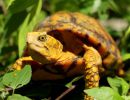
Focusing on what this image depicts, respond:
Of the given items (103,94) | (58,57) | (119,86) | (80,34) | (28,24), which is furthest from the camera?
(28,24)

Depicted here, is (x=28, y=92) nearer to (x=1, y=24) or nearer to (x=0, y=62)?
(x=0, y=62)

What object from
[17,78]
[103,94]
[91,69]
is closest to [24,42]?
[91,69]

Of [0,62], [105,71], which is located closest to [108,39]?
[105,71]

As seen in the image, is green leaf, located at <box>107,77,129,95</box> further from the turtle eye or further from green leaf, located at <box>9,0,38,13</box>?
green leaf, located at <box>9,0,38,13</box>

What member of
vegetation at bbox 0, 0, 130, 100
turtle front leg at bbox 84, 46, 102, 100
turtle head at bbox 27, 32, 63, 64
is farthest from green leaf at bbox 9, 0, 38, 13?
turtle front leg at bbox 84, 46, 102, 100

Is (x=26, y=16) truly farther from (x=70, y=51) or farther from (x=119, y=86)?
(x=119, y=86)
